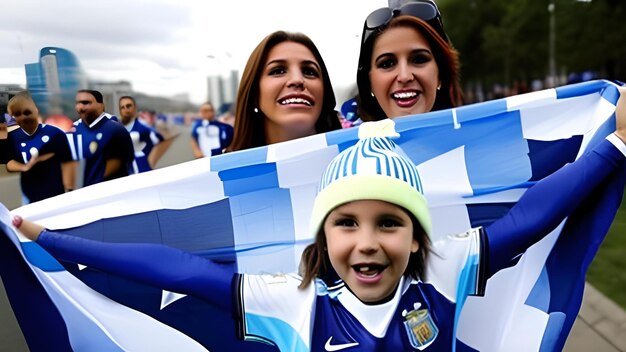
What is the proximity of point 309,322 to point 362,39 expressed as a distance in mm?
1443

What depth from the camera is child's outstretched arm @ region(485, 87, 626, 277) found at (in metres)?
2.00

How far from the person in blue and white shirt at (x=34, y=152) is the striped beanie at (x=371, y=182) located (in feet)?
5.64

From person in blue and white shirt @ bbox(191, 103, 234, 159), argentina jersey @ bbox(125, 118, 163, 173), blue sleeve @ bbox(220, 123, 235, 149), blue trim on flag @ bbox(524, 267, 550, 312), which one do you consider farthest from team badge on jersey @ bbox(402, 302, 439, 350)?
person in blue and white shirt @ bbox(191, 103, 234, 159)

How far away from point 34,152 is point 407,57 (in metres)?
2.02

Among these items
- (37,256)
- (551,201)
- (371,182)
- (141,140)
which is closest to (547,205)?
(551,201)

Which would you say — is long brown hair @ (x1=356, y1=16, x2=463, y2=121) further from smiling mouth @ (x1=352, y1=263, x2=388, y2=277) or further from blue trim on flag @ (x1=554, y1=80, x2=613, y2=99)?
smiling mouth @ (x1=352, y1=263, x2=388, y2=277)

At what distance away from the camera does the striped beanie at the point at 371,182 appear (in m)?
1.79

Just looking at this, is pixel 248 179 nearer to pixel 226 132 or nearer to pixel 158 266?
pixel 158 266

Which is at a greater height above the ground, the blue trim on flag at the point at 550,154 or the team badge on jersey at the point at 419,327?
the blue trim on flag at the point at 550,154

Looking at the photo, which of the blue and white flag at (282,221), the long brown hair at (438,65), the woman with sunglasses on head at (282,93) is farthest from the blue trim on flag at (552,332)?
the woman with sunglasses on head at (282,93)

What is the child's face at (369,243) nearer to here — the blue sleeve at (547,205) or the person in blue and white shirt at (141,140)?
the blue sleeve at (547,205)

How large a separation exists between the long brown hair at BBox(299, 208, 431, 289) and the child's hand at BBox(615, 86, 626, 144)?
2.54 feet

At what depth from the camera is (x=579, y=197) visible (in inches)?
81.7

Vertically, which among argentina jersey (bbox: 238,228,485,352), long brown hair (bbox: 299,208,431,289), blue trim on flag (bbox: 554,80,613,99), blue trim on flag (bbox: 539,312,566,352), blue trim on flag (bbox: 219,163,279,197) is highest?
blue trim on flag (bbox: 554,80,613,99)
